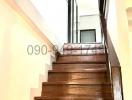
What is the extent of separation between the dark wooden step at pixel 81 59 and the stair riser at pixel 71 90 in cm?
81

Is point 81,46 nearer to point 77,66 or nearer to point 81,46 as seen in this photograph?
point 81,46

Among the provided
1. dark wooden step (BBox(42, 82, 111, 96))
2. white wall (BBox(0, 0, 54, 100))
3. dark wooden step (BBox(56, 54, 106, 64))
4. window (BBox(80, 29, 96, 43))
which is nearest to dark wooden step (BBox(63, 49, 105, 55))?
dark wooden step (BBox(56, 54, 106, 64))

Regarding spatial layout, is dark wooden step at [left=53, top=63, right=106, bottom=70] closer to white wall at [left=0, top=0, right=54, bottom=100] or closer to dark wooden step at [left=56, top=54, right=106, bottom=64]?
dark wooden step at [left=56, top=54, right=106, bottom=64]

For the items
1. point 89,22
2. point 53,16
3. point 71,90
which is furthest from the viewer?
point 89,22

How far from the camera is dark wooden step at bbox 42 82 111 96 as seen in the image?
2.85m

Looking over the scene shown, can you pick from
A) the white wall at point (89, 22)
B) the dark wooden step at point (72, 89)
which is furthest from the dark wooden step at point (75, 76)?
the white wall at point (89, 22)

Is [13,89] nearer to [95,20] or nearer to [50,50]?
[50,50]

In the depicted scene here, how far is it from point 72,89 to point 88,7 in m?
5.58

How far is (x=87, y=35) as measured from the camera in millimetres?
7719

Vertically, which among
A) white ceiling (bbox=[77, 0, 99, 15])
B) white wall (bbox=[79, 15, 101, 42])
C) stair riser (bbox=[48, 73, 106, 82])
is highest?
white ceiling (bbox=[77, 0, 99, 15])

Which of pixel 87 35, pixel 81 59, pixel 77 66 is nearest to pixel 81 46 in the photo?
pixel 81 59

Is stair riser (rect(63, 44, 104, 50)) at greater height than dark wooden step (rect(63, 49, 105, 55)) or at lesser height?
greater

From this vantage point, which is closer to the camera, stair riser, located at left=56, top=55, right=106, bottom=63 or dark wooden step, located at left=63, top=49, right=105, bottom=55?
stair riser, located at left=56, top=55, right=106, bottom=63

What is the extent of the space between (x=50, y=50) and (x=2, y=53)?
170 centimetres
